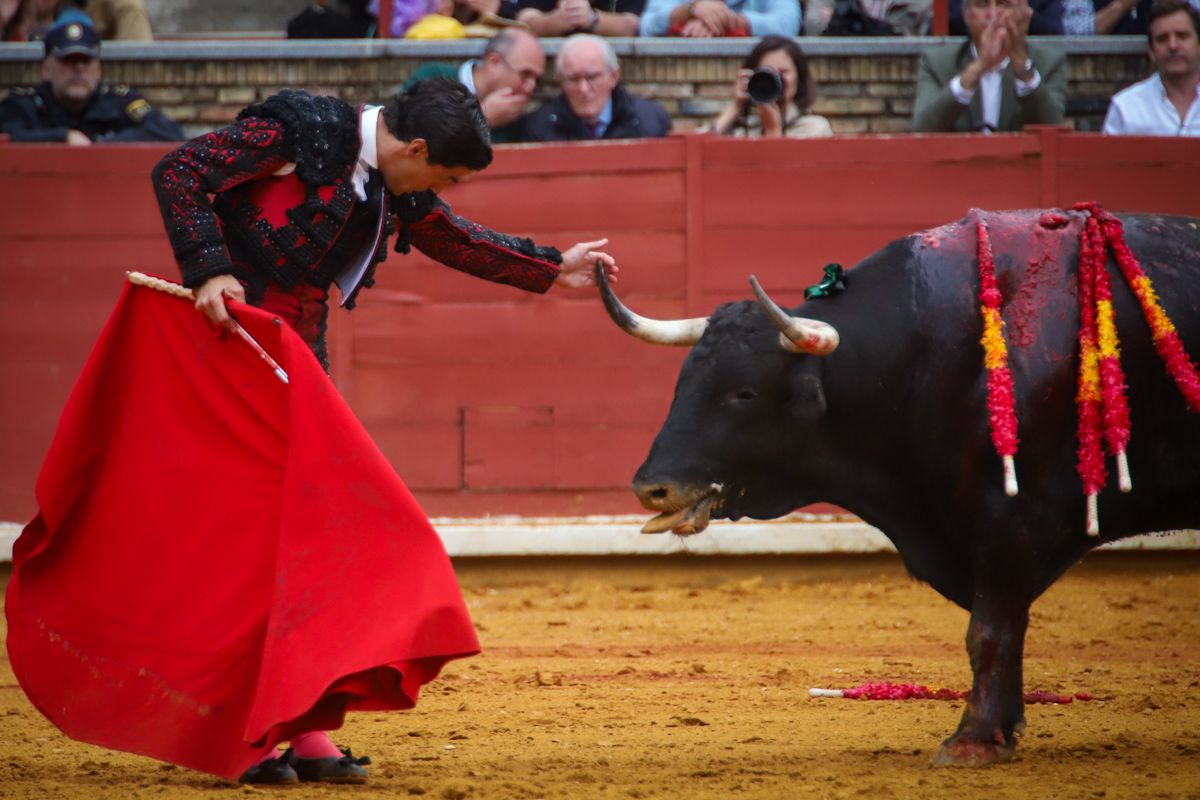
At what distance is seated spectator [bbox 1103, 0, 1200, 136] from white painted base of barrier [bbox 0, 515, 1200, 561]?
1644 millimetres

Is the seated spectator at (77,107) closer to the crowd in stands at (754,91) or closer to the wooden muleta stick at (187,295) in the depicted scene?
the crowd in stands at (754,91)

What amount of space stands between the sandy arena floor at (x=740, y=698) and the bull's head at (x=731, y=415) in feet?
1.80

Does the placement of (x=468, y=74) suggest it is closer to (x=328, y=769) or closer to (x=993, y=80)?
(x=993, y=80)

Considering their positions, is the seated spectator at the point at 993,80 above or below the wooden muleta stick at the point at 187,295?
above

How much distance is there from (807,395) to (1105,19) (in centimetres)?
498

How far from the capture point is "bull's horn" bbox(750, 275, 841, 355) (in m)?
3.43

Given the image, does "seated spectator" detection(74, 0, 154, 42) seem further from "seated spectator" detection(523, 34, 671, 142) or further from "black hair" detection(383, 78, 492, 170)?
"black hair" detection(383, 78, 492, 170)

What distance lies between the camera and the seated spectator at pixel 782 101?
660 cm

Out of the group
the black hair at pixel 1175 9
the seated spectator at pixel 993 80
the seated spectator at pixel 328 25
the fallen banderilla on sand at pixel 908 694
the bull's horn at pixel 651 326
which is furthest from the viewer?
the seated spectator at pixel 328 25

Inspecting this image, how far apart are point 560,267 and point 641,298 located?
110 inches

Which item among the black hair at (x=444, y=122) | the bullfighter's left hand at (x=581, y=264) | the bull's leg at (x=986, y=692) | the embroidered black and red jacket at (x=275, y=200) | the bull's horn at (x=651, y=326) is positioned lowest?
the bull's leg at (x=986, y=692)

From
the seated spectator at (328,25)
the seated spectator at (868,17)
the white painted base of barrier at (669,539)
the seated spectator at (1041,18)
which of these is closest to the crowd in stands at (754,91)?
the seated spectator at (1041,18)

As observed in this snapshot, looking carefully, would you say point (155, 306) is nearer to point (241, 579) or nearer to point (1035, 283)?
point (241, 579)

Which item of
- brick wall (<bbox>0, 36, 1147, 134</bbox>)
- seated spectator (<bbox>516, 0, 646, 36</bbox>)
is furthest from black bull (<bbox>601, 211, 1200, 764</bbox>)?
seated spectator (<bbox>516, 0, 646, 36</bbox>)
